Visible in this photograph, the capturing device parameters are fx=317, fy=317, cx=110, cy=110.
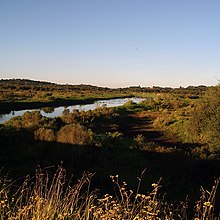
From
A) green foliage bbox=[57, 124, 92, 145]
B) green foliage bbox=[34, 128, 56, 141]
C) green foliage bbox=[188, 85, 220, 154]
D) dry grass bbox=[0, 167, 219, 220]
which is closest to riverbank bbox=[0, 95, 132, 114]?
green foliage bbox=[34, 128, 56, 141]

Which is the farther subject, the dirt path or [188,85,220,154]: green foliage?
the dirt path

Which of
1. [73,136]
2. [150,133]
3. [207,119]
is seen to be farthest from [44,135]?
[150,133]

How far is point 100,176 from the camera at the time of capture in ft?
40.4

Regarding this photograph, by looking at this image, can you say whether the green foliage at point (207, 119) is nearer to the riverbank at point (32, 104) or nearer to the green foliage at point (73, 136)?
the green foliage at point (73, 136)

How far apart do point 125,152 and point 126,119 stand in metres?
21.6

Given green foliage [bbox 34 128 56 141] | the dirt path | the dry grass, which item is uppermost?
the dry grass

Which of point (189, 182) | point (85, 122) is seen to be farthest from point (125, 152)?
point (85, 122)

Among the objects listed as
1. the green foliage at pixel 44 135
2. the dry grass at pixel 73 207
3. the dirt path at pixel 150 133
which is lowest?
the dirt path at pixel 150 133

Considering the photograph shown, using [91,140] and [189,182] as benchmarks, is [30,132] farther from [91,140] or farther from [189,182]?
[189,182]

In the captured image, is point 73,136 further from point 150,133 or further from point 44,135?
point 150,133

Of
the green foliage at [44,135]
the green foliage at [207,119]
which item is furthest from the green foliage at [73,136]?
the green foliage at [207,119]

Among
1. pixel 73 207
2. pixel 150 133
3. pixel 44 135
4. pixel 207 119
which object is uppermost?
pixel 207 119

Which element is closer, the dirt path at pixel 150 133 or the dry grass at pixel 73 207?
the dry grass at pixel 73 207

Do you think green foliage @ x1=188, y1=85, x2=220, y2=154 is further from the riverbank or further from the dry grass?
the riverbank
